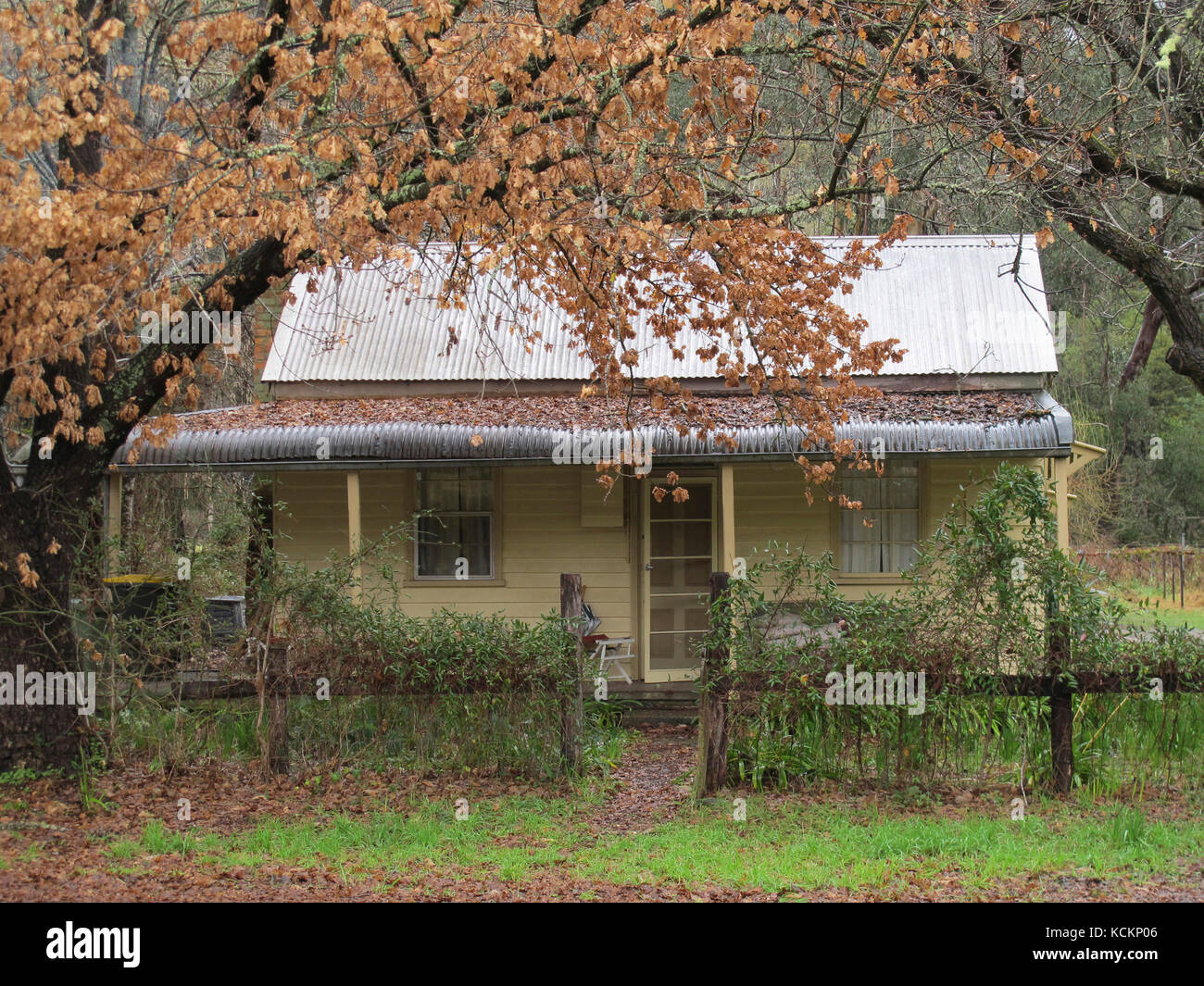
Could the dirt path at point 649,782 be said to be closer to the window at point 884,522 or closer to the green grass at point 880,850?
the green grass at point 880,850

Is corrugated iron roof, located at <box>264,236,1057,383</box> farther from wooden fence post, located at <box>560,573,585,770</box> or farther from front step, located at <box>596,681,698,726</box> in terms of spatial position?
wooden fence post, located at <box>560,573,585,770</box>

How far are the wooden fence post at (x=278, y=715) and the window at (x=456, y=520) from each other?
4592 millimetres

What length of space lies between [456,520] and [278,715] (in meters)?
4.92

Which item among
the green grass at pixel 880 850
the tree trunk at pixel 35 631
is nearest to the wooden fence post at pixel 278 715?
the tree trunk at pixel 35 631

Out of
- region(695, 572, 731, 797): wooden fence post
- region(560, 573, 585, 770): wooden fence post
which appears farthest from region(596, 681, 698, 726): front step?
region(695, 572, 731, 797): wooden fence post

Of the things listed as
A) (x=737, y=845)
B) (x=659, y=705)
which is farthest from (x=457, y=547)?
(x=737, y=845)

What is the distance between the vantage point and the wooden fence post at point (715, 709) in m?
7.98

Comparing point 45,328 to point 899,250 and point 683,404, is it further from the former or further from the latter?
point 899,250

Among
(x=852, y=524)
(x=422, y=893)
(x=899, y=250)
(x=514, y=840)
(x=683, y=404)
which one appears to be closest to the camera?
(x=422, y=893)

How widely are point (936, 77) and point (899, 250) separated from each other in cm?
684

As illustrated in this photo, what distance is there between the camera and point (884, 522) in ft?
41.9

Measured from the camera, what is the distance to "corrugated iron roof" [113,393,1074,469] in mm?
10828

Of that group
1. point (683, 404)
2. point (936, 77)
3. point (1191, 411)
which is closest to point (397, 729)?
point (683, 404)

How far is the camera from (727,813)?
759cm
